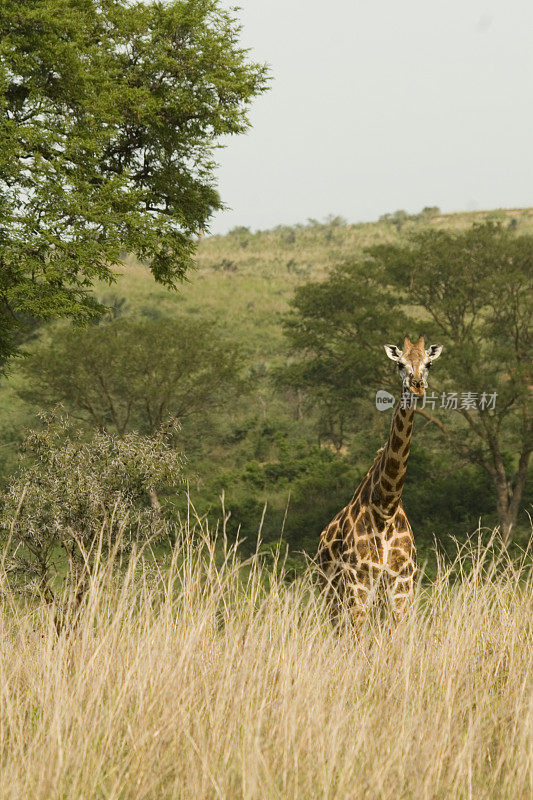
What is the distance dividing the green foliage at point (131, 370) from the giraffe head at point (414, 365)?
23198 mm

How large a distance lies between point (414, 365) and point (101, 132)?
9.93 metres

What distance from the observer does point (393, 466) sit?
8062mm

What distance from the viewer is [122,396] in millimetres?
30578

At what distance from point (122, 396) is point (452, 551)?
11682 millimetres

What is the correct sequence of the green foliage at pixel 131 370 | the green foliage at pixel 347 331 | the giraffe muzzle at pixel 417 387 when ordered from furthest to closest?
the green foliage at pixel 131 370
the green foliage at pixel 347 331
the giraffe muzzle at pixel 417 387

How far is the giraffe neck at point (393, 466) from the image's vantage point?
7734mm

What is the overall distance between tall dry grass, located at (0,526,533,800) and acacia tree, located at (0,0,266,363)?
31.9ft

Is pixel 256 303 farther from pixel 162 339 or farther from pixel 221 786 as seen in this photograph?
pixel 221 786

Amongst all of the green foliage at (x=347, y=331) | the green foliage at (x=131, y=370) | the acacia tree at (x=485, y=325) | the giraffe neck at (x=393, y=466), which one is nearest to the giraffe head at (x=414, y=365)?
the giraffe neck at (x=393, y=466)

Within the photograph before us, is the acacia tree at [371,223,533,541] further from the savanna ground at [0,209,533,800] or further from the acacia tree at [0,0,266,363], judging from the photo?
the savanna ground at [0,209,533,800]

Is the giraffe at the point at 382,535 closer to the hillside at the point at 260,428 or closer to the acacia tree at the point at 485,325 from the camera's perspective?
the hillside at the point at 260,428

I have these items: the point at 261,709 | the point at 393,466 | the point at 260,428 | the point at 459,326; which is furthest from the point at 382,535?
the point at 260,428

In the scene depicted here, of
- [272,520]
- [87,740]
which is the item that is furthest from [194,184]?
[87,740]

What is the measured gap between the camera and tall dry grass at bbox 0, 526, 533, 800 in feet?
12.5
